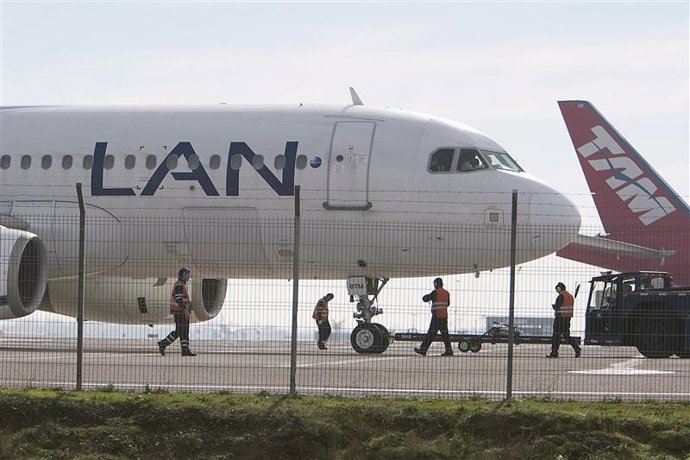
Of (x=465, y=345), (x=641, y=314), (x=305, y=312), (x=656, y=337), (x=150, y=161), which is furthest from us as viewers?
(x=465, y=345)

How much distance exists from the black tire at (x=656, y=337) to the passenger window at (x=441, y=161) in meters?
4.13

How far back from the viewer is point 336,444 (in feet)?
42.2

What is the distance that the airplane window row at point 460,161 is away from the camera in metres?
24.8

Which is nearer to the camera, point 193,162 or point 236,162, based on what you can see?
point 236,162

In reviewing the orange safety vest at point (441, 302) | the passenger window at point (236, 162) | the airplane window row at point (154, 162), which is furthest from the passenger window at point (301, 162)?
the orange safety vest at point (441, 302)

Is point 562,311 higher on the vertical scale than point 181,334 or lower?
higher

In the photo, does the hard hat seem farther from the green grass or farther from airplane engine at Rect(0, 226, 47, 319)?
the green grass

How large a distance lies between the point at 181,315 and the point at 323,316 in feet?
15.0

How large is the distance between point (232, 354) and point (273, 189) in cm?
374

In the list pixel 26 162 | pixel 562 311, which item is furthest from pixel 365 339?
pixel 26 162

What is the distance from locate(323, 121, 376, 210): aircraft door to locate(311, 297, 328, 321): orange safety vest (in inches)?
253

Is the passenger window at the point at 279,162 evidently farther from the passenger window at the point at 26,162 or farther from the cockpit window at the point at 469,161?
the passenger window at the point at 26,162

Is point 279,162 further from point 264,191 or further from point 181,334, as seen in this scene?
point 181,334

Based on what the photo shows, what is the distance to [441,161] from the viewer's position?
976 inches
